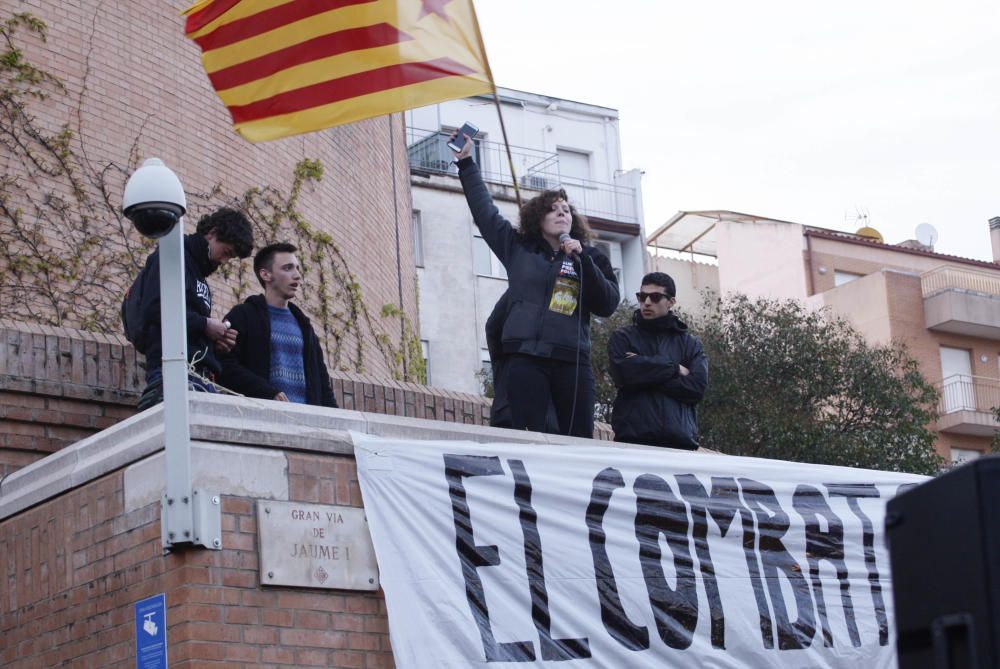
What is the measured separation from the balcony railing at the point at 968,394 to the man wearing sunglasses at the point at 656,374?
32804 mm

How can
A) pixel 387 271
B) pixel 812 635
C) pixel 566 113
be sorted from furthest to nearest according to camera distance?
pixel 566 113 < pixel 387 271 < pixel 812 635

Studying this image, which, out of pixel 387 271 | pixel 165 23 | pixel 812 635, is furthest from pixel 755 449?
pixel 812 635

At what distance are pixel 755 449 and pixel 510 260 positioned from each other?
1855 centimetres

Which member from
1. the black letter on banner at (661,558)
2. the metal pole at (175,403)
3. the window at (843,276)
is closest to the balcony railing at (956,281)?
the window at (843,276)

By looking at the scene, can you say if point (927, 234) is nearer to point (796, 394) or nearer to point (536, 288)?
point (796, 394)

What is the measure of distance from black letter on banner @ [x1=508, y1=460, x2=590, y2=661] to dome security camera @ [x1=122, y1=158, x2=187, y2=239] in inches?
91.5

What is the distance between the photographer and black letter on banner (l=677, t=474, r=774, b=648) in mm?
8859

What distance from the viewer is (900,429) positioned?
29.1 m

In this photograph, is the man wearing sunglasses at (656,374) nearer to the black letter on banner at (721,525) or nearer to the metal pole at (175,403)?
the black letter on banner at (721,525)

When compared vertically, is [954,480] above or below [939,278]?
below

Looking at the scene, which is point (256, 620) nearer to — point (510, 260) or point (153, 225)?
point (153, 225)

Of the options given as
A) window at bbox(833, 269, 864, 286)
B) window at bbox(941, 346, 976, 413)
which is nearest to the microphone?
window at bbox(941, 346, 976, 413)

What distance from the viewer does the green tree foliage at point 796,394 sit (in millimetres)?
27219

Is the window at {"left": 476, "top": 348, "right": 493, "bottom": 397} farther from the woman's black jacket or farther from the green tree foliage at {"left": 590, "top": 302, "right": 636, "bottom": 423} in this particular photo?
the woman's black jacket
